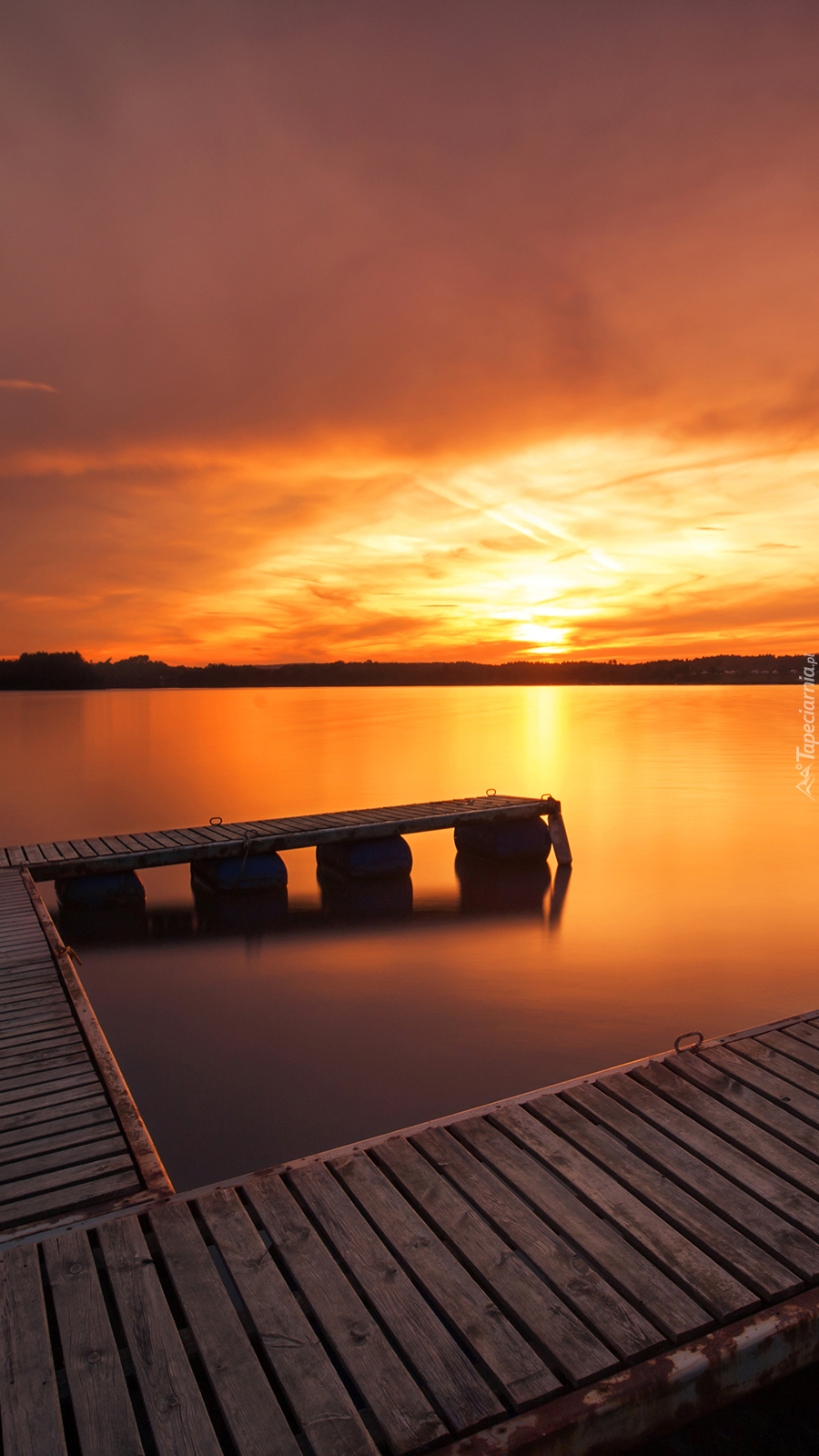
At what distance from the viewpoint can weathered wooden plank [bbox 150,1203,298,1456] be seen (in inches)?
90.5

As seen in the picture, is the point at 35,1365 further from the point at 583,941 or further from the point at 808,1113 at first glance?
the point at 583,941

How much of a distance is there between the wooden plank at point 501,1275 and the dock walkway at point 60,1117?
40.8 inches

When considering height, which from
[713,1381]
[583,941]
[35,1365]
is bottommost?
[583,941]

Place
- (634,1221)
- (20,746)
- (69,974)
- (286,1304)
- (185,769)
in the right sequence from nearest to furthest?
1. (286,1304)
2. (634,1221)
3. (69,974)
4. (185,769)
5. (20,746)

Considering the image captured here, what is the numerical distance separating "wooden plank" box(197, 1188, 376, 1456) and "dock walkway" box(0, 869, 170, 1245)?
52cm

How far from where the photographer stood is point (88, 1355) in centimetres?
253

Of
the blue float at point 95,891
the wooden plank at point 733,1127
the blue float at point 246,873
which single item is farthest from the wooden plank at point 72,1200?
the blue float at point 246,873

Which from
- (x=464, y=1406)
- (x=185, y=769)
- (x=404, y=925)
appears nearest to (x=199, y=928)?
(x=404, y=925)

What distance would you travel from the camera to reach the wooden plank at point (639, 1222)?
2.82 m

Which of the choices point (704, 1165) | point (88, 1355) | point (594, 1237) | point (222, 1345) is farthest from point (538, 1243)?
point (88, 1355)

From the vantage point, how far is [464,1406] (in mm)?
2381

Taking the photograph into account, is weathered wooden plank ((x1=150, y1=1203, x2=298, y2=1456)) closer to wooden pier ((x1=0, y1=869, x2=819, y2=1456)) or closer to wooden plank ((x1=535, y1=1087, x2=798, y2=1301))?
wooden pier ((x1=0, y1=869, x2=819, y2=1456))

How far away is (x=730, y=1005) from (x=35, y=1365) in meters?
7.47

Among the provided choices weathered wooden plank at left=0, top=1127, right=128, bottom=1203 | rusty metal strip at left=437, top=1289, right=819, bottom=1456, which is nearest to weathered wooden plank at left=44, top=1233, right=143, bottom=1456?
weathered wooden plank at left=0, top=1127, right=128, bottom=1203
